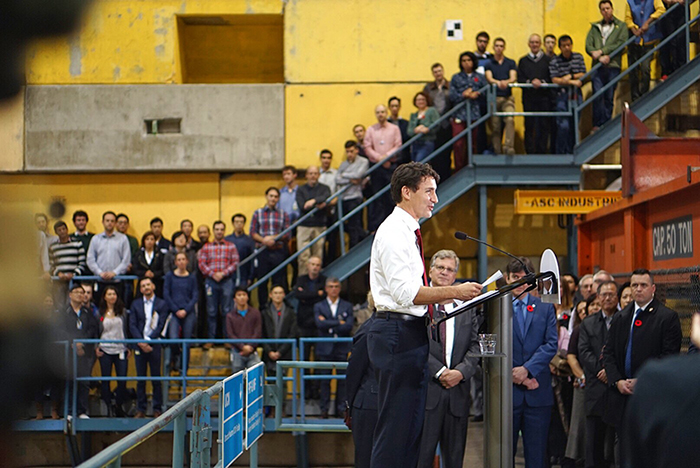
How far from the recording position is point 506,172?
45.0ft

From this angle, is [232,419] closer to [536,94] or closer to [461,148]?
[461,148]

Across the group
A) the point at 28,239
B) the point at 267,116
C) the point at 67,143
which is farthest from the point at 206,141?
the point at 28,239

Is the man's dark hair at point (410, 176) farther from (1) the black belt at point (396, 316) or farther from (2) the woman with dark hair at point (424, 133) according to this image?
(2) the woman with dark hair at point (424, 133)

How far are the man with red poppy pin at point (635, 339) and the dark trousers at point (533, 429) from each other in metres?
0.79

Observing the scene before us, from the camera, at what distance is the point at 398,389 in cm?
445

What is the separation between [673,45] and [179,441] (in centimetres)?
1118

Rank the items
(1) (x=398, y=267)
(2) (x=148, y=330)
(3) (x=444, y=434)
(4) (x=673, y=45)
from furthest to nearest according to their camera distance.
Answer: (4) (x=673, y=45)
(2) (x=148, y=330)
(3) (x=444, y=434)
(1) (x=398, y=267)

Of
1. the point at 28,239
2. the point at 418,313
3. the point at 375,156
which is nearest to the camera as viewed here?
the point at 28,239

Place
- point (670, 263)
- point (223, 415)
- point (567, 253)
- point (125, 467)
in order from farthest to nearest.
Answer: point (567, 253) → point (125, 467) → point (670, 263) → point (223, 415)

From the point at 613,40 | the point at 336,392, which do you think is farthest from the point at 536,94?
the point at 336,392

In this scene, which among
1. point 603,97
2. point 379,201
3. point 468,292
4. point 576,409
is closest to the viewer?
point 468,292

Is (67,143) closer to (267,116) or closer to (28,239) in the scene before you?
(267,116)

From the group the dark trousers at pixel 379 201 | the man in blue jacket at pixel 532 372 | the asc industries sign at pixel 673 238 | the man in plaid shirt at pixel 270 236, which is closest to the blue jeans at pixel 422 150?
the dark trousers at pixel 379 201

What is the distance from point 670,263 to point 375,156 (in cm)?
663
